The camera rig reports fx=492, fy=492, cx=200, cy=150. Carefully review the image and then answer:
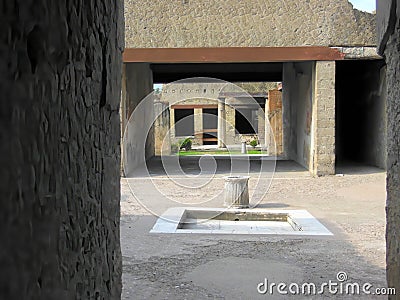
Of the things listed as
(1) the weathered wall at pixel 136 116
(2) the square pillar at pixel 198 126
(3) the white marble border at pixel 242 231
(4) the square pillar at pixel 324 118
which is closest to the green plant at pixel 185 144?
(2) the square pillar at pixel 198 126

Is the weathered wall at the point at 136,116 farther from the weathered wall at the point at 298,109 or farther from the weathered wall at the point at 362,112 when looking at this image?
the weathered wall at the point at 362,112

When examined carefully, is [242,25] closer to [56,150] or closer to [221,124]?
[56,150]

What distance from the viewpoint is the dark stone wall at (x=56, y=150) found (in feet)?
4.00

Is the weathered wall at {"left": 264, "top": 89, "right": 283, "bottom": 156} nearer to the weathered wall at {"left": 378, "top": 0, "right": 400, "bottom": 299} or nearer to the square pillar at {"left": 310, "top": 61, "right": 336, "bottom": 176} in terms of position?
the square pillar at {"left": 310, "top": 61, "right": 336, "bottom": 176}

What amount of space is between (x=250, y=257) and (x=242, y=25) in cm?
730

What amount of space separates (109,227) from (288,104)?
13.9 m

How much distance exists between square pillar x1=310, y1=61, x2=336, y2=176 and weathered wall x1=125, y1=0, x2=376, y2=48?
64 centimetres

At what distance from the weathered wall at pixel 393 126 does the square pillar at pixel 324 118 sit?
312 inches

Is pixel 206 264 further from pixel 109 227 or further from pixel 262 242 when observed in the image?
pixel 109 227

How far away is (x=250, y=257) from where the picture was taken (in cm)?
490

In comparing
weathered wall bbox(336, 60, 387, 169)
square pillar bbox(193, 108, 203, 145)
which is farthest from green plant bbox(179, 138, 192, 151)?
weathered wall bbox(336, 60, 387, 169)

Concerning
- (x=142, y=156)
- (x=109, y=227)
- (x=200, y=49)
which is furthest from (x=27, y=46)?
(x=142, y=156)

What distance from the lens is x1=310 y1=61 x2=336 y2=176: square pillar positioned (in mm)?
10977

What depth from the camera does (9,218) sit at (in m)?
1.20
